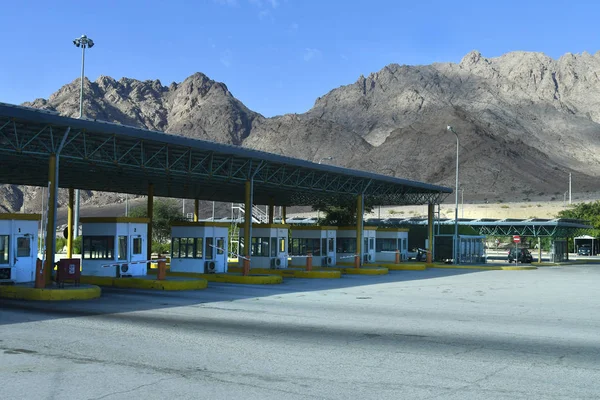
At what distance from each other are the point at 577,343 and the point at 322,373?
6.10 meters

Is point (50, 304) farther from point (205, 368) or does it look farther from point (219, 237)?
point (219, 237)

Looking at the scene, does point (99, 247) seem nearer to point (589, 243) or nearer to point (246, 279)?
point (246, 279)

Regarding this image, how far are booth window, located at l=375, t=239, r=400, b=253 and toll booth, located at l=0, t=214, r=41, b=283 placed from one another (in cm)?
2781

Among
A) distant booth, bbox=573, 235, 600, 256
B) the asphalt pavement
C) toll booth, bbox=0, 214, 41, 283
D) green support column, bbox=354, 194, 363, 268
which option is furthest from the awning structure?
toll booth, bbox=0, 214, 41, 283

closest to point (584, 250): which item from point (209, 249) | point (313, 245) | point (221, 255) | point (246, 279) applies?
point (313, 245)

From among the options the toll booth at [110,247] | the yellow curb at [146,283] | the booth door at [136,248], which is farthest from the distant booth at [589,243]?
the yellow curb at [146,283]

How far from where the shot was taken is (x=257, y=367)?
10922 millimetres

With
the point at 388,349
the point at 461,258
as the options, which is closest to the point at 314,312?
the point at 388,349

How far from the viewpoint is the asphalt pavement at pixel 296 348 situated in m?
9.55

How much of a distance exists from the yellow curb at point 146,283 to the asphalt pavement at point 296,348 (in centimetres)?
299

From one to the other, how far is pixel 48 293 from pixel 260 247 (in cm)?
1672

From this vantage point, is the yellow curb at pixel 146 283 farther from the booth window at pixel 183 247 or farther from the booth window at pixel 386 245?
the booth window at pixel 386 245

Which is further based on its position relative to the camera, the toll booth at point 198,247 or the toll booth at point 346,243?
the toll booth at point 346,243

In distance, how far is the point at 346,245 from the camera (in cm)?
4356
